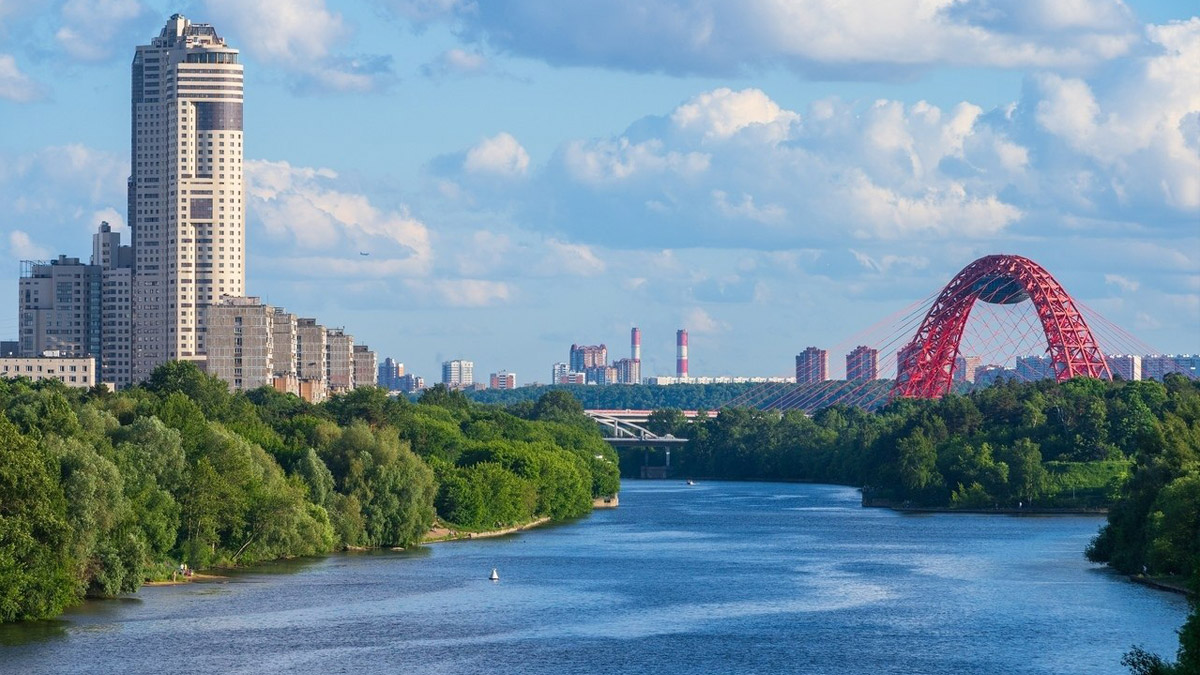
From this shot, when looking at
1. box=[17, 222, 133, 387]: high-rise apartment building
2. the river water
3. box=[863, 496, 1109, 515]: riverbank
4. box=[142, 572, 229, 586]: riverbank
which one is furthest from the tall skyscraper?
box=[142, 572, 229, 586]: riverbank

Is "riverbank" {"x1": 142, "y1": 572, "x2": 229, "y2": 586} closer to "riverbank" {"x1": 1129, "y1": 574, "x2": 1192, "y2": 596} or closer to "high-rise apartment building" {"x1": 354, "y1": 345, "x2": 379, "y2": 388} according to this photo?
"riverbank" {"x1": 1129, "y1": 574, "x2": 1192, "y2": 596}

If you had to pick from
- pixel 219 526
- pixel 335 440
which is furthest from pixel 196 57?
pixel 219 526

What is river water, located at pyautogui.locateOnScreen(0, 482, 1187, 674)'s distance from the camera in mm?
38625

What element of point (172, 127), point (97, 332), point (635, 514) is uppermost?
point (172, 127)

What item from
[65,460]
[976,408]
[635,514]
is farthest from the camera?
[976,408]

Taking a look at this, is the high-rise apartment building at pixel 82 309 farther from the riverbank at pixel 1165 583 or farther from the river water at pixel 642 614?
the riverbank at pixel 1165 583

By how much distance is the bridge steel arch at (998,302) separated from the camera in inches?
4402

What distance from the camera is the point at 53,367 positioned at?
474 feet

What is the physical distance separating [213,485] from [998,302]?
74344 mm

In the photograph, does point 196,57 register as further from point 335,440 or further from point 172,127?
point 335,440

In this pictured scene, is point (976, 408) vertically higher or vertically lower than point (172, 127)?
lower

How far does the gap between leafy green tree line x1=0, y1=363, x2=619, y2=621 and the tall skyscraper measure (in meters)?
61.0

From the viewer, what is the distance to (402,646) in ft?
134

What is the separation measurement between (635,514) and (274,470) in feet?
111
